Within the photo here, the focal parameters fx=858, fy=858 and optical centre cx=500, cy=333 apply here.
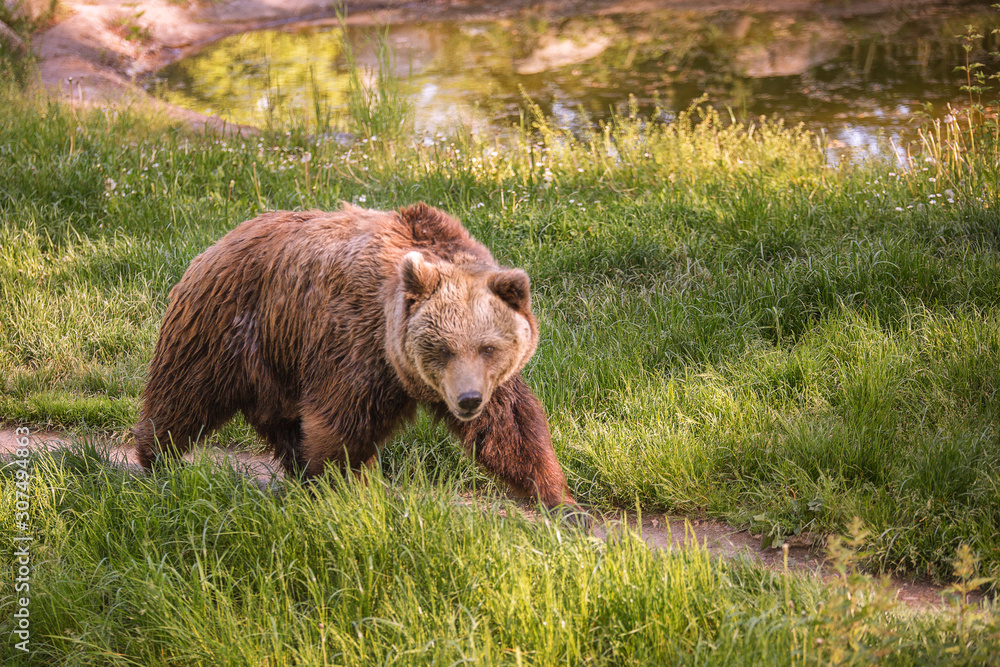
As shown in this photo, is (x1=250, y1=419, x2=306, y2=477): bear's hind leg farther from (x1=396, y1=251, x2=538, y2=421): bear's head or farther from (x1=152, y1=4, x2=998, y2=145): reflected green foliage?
(x1=152, y1=4, x2=998, y2=145): reflected green foliage

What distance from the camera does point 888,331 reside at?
471 centimetres

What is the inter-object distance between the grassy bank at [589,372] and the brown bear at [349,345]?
0.35 m

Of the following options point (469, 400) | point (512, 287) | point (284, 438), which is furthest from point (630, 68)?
point (469, 400)

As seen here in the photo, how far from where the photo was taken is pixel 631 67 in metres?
13.8

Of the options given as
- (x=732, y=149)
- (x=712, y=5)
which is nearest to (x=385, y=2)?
(x=712, y=5)

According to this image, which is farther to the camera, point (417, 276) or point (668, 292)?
point (668, 292)

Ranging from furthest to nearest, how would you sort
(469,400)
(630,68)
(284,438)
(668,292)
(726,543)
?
1. (630,68)
2. (668,292)
3. (284,438)
4. (726,543)
5. (469,400)

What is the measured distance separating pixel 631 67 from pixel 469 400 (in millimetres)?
11810

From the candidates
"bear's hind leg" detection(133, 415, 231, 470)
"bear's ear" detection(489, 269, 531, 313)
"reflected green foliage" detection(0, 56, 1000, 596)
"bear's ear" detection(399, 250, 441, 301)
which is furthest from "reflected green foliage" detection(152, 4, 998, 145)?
"bear's ear" detection(399, 250, 441, 301)

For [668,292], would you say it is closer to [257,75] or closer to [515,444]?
[515,444]

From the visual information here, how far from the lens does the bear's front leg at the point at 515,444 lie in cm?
352

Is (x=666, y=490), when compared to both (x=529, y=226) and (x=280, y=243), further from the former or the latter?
(x=529, y=226)

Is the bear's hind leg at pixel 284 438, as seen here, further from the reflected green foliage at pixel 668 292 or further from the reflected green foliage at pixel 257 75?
the reflected green foliage at pixel 257 75

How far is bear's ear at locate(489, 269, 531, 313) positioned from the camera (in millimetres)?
3326
